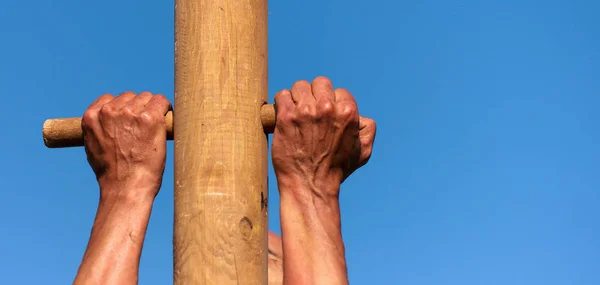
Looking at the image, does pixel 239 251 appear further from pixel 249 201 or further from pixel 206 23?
pixel 206 23

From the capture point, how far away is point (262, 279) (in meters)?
4.81

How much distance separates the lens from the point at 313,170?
4.88 metres

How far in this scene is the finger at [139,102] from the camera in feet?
16.4

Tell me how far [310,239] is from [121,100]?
110 centimetres

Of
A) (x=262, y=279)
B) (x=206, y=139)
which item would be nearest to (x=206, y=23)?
(x=206, y=139)

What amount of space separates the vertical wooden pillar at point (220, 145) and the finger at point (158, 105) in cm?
6

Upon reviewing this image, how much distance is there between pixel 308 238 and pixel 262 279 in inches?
10.6

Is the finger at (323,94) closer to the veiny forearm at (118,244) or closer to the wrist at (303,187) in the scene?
the wrist at (303,187)

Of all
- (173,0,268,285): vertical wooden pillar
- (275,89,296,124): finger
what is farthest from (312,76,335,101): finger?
(173,0,268,285): vertical wooden pillar

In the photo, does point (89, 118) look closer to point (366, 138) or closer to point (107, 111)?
point (107, 111)

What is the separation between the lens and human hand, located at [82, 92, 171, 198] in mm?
4973

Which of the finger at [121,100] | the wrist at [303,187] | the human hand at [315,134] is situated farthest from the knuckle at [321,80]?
the finger at [121,100]

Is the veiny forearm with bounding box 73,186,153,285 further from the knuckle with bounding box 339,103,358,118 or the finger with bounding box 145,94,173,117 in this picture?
the knuckle with bounding box 339,103,358,118

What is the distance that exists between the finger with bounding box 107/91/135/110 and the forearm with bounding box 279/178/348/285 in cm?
84
